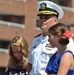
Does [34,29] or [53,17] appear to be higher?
[53,17]

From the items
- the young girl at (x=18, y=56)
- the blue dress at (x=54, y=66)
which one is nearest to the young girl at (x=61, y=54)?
the blue dress at (x=54, y=66)

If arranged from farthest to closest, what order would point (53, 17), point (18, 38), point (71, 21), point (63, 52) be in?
point (71, 21)
point (18, 38)
point (53, 17)
point (63, 52)

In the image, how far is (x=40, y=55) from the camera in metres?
6.70

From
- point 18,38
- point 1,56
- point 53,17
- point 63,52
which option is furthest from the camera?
point 1,56

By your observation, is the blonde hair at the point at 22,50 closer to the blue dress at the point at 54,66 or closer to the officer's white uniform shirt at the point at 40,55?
the officer's white uniform shirt at the point at 40,55

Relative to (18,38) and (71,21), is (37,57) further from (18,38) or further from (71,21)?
(71,21)

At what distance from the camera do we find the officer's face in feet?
21.8

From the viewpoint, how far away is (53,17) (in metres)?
6.73

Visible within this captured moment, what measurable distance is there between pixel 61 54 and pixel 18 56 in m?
1.46

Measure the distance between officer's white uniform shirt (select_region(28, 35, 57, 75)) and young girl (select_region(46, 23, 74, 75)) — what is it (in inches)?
22.0

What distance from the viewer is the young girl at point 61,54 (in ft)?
18.9

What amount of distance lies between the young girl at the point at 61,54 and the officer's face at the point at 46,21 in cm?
63

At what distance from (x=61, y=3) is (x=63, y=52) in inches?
1500

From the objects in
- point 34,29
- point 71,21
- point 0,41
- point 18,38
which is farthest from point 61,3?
point 18,38
